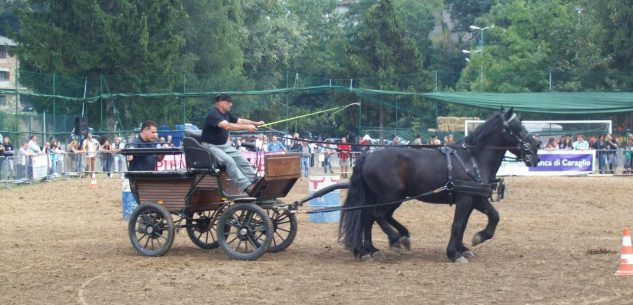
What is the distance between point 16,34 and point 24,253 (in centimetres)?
3519

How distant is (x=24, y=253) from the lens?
1288 centimetres


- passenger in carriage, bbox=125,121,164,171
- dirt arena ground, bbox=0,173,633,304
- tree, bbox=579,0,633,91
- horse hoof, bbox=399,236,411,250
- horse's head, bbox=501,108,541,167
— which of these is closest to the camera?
dirt arena ground, bbox=0,173,633,304

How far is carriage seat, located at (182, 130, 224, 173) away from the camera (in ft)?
40.3

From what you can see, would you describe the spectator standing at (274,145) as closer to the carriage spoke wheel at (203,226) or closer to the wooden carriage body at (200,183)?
the carriage spoke wheel at (203,226)

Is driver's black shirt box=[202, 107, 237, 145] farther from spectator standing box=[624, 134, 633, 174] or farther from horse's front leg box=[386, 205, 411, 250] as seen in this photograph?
spectator standing box=[624, 134, 633, 174]

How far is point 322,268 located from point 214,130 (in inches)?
92.4

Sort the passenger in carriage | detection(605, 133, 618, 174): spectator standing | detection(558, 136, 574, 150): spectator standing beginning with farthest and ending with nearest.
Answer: detection(558, 136, 574, 150): spectator standing < detection(605, 133, 618, 174): spectator standing < the passenger in carriage

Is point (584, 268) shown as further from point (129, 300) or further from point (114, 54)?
point (114, 54)

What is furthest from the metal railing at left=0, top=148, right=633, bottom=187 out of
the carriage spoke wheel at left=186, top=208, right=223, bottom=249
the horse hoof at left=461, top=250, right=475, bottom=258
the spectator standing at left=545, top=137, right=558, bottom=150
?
the horse hoof at left=461, top=250, right=475, bottom=258

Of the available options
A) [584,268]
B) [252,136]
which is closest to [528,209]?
[584,268]

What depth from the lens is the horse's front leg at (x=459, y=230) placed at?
39.1ft

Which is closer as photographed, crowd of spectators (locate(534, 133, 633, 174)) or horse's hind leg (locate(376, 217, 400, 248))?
horse's hind leg (locate(376, 217, 400, 248))

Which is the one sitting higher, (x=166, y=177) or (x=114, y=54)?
(x=114, y=54)

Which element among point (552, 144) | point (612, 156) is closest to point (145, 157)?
point (612, 156)
